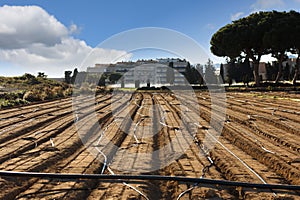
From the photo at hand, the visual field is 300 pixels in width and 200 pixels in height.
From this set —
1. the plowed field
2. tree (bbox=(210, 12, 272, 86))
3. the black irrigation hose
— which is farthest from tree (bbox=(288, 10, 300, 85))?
the black irrigation hose

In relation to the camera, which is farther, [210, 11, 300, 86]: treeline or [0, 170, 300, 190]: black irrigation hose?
[210, 11, 300, 86]: treeline

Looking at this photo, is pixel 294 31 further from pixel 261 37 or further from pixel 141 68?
pixel 141 68

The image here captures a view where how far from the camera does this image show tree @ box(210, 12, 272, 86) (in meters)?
30.5

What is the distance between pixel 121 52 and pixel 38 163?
4414 millimetres

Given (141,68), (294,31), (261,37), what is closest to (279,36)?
(294,31)

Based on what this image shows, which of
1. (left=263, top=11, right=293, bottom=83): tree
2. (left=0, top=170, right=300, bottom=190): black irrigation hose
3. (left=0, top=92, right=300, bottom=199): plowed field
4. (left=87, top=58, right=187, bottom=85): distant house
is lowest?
(left=0, top=92, right=300, bottom=199): plowed field

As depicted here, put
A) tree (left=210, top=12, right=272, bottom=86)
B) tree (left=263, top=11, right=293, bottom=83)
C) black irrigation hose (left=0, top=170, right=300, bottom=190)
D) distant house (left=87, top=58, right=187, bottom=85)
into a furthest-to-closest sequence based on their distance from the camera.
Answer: tree (left=210, top=12, right=272, bottom=86) → tree (left=263, top=11, right=293, bottom=83) → distant house (left=87, top=58, right=187, bottom=85) → black irrigation hose (left=0, top=170, right=300, bottom=190)

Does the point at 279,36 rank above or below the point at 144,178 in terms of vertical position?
above

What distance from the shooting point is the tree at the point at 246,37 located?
100.0ft

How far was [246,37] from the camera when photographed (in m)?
30.7

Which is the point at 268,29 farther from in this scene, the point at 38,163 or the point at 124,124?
the point at 38,163

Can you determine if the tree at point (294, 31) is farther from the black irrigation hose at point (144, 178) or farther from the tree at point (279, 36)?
the black irrigation hose at point (144, 178)

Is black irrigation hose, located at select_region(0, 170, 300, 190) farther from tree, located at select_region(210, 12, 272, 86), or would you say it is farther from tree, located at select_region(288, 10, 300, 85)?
tree, located at select_region(210, 12, 272, 86)

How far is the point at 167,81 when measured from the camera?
123 feet
